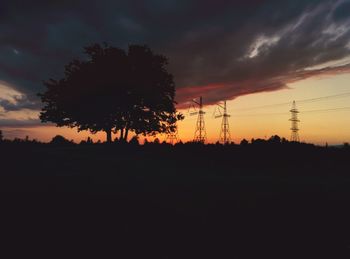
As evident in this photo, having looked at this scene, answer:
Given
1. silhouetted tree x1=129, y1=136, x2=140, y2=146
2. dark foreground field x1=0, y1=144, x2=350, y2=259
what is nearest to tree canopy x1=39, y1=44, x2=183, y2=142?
silhouetted tree x1=129, y1=136, x2=140, y2=146

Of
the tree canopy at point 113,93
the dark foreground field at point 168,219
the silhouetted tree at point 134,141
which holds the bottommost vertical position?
the dark foreground field at point 168,219

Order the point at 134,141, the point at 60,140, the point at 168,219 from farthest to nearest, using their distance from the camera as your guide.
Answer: the point at 60,140
the point at 134,141
the point at 168,219

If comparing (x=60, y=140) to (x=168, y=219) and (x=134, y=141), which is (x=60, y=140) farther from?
(x=168, y=219)

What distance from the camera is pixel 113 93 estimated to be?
46.7 metres

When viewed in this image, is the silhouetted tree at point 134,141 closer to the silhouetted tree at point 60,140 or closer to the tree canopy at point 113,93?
the tree canopy at point 113,93

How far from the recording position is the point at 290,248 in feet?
24.7

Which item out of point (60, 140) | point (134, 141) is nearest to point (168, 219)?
point (134, 141)

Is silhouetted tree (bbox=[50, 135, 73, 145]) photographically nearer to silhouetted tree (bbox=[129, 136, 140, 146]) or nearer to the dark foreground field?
silhouetted tree (bbox=[129, 136, 140, 146])

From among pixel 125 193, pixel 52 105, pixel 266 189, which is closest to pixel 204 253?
pixel 125 193

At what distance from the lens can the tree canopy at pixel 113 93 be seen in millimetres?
46281

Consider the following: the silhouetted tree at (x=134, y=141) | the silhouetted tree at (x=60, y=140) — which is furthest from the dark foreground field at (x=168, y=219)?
the silhouetted tree at (x=60, y=140)

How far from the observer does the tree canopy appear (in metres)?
46.3

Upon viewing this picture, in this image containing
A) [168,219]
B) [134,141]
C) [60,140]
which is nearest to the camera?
[168,219]

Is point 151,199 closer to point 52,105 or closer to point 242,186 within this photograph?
point 242,186
